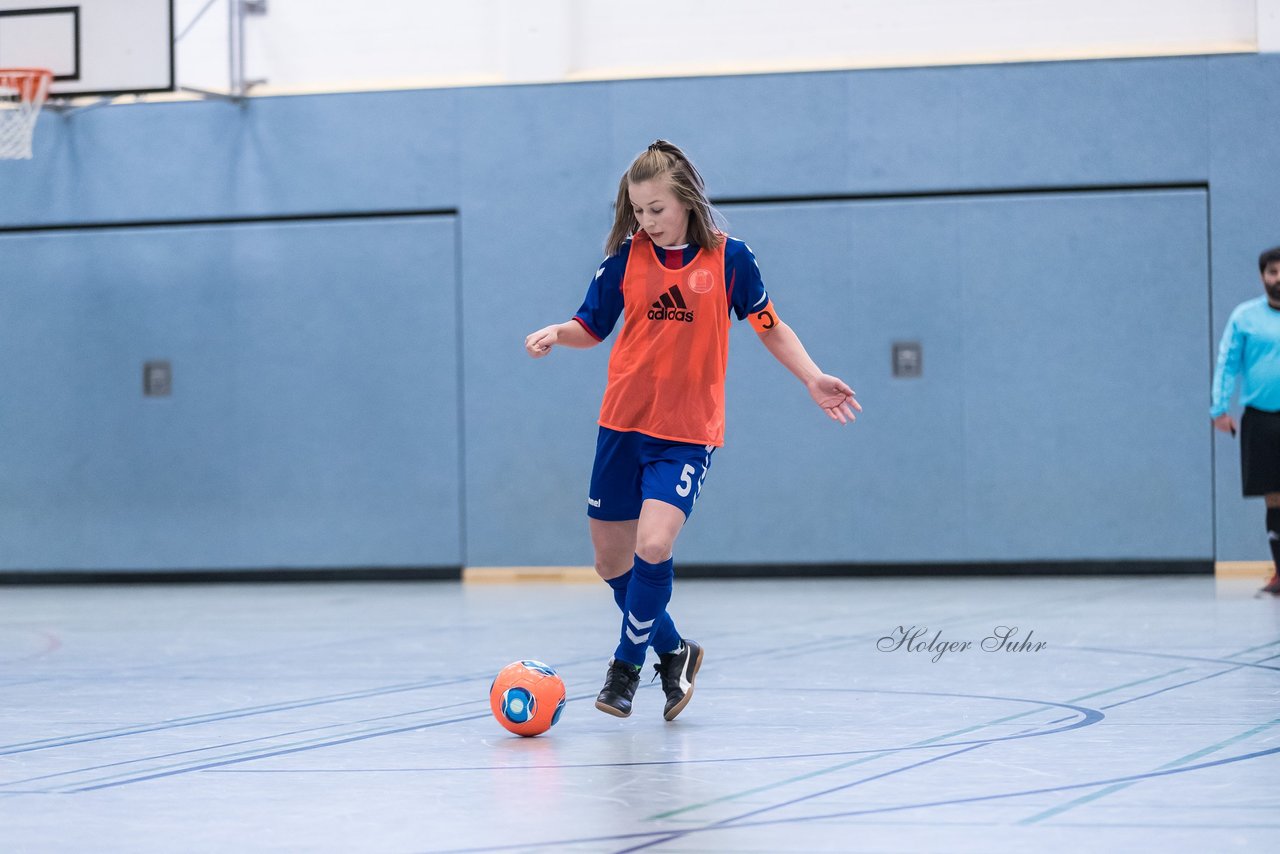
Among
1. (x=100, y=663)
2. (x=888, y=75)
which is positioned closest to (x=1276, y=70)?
(x=888, y=75)

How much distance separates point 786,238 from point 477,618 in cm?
428

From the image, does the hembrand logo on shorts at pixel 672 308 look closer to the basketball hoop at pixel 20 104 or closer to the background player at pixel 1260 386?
the background player at pixel 1260 386

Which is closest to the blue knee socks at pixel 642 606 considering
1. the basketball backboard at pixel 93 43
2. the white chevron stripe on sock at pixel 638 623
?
the white chevron stripe on sock at pixel 638 623

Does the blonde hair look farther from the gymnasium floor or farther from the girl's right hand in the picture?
the gymnasium floor

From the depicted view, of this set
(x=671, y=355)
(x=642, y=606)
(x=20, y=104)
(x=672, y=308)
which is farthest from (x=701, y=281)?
(x=20, y=104)

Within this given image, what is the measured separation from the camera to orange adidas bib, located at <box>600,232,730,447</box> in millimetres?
4723

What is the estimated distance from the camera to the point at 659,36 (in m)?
11.8

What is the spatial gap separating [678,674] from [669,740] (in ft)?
1.80

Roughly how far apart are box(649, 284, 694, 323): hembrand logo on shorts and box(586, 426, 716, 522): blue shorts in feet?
1.22

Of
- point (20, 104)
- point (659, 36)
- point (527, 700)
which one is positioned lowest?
point (527, 700)

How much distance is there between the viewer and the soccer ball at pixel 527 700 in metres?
4.41

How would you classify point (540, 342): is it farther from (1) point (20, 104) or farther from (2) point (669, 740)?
(1) point (20, 104)

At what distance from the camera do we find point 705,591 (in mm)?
10492

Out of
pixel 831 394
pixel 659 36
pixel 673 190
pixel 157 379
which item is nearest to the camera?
pixel 673 190
